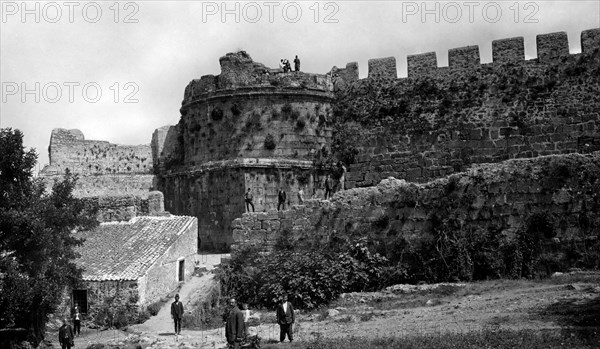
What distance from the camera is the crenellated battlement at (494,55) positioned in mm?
21109

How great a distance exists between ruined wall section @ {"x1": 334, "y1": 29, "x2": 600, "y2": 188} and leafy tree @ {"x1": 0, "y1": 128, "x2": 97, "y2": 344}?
9937 mm

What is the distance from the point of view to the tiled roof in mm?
22438

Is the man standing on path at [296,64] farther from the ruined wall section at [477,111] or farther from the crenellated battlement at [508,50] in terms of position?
the crenellated battlement at [508,50]

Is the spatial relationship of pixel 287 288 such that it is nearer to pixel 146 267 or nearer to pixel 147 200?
pixel 146 267

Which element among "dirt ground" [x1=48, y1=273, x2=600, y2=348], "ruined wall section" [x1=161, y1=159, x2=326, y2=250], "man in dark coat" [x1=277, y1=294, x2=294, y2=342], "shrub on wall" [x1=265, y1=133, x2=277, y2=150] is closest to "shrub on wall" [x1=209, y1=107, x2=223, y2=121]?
"ruined wall section" [x1=161, y1=159, x2=326, y2=250]

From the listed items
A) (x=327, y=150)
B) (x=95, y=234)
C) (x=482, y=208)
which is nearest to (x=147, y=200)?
(x=95, y=234)

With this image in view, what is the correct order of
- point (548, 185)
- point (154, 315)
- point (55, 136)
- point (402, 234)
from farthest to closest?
point (55, 136), point (154, 315), point (402, 234), point (548, 185)

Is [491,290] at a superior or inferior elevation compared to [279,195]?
inferior

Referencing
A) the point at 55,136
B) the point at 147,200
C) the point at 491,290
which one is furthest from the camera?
the point at 55,136

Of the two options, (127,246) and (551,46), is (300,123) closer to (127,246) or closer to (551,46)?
(127,246)

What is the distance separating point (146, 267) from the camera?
22344mm

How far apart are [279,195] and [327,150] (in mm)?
2785

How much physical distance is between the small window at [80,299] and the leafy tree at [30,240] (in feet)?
6.53

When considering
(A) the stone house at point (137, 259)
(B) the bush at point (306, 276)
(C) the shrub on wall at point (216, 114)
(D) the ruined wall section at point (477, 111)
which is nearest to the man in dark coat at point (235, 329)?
(B) the bush at point (306, 276)
